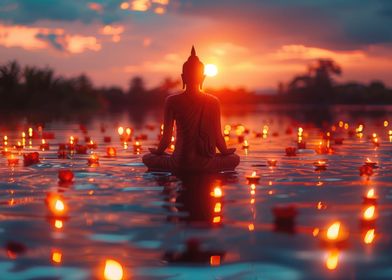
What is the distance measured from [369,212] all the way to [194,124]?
16.5 ft

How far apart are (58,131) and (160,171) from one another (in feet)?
50.6

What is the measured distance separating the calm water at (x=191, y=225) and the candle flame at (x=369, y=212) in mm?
114

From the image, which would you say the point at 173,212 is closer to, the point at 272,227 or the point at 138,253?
the point at 272,227

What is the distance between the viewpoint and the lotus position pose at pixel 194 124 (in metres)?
12.9

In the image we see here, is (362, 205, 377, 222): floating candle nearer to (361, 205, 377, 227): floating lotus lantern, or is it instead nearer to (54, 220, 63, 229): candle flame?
(361, 205, 377, 227): floating lotus lantern

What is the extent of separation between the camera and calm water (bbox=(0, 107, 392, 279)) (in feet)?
19.5

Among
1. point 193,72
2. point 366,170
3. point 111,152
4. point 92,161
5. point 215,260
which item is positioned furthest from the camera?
point 111,152

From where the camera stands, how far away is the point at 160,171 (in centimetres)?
1341

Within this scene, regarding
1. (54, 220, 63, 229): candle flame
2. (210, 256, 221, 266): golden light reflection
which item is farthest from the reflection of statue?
(54, 220, 63, 229): candle flame

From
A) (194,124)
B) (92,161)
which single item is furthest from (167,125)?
(92,161)

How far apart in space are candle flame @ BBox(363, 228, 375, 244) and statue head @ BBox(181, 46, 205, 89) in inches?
248

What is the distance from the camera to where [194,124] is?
12906 mm

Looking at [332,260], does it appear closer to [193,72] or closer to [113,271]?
[113,271]

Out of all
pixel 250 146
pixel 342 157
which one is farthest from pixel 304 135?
pixel 342 157
